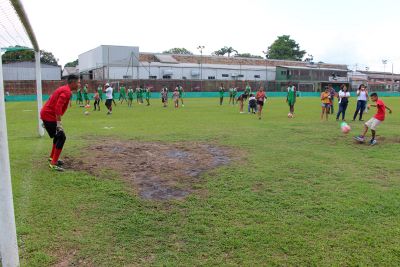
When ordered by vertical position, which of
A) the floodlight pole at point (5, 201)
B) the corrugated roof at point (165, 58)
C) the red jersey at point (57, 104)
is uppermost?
the corrugated roof at point (165, 58)

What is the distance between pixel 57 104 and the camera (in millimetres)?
7066

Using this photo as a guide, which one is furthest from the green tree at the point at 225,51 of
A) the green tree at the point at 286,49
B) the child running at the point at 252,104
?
the child running at the point at 252,104

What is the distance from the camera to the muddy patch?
6.16 metres

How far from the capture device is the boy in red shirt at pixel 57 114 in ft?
23.3

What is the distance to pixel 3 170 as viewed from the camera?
3.12 metres

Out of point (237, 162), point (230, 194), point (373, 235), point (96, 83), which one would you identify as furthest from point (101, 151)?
point (96, 83)

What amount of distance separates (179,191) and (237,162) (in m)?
2.31

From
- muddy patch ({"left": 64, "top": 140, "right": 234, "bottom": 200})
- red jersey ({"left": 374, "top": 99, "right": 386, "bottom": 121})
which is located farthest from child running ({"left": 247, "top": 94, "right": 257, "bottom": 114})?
muddy patch ({"left": 64, "top": 140, "right": 234, "bottom": 200})

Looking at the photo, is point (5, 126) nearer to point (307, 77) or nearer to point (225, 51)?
point (307, 77)

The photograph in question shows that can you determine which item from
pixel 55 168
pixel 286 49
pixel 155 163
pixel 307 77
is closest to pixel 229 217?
pixel 155 163

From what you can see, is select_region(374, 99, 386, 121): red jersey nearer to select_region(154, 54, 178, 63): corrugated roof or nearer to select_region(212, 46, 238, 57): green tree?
select_region(154, 54, 178, 63): corrugated roof

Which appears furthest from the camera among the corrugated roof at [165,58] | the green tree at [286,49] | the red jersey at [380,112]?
the green tree at [286,49]

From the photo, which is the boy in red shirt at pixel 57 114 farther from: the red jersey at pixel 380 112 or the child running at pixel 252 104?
the child running at pixel 252 104

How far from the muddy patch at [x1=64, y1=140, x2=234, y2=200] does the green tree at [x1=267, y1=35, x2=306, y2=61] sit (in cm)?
9977
